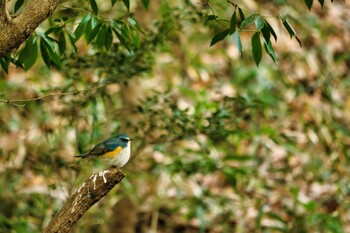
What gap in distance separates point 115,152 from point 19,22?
4.98 ft

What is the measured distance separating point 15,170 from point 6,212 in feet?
2.03

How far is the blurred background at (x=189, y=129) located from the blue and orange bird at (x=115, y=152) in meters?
0.62

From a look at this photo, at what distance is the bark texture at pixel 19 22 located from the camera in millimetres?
2365

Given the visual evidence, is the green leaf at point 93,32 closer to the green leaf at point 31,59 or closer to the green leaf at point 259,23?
the green leaf at point 31,59

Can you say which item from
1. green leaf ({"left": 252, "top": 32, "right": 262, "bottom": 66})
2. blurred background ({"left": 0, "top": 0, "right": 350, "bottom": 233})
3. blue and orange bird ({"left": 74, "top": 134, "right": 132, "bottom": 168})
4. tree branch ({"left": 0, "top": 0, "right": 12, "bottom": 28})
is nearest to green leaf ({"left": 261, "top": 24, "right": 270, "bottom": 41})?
green leaf ({"left": 252, "top": 32, "right": 262, "bottom": 66})

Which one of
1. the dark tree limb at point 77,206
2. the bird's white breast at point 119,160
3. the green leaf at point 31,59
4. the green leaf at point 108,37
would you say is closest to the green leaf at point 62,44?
the green leaf at point 31,59

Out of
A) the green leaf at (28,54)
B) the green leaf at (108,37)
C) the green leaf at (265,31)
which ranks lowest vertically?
the green leaf at (28,54)

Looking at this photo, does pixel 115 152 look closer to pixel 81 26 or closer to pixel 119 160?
pixel 119 160

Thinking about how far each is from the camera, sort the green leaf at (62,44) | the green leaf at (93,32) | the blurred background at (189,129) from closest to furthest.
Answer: the green leaf at (93,32), the green leaf at (62,44), the blurred background at (189,129)

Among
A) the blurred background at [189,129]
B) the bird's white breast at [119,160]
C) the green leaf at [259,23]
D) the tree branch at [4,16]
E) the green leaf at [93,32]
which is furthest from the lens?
the blurred background at [189,129]

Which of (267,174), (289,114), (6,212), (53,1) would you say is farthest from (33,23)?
(289,114)

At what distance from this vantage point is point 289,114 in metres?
7.78

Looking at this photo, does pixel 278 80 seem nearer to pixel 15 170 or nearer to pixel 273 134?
pixel 273 134

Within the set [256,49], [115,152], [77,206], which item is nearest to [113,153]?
[115,152]
